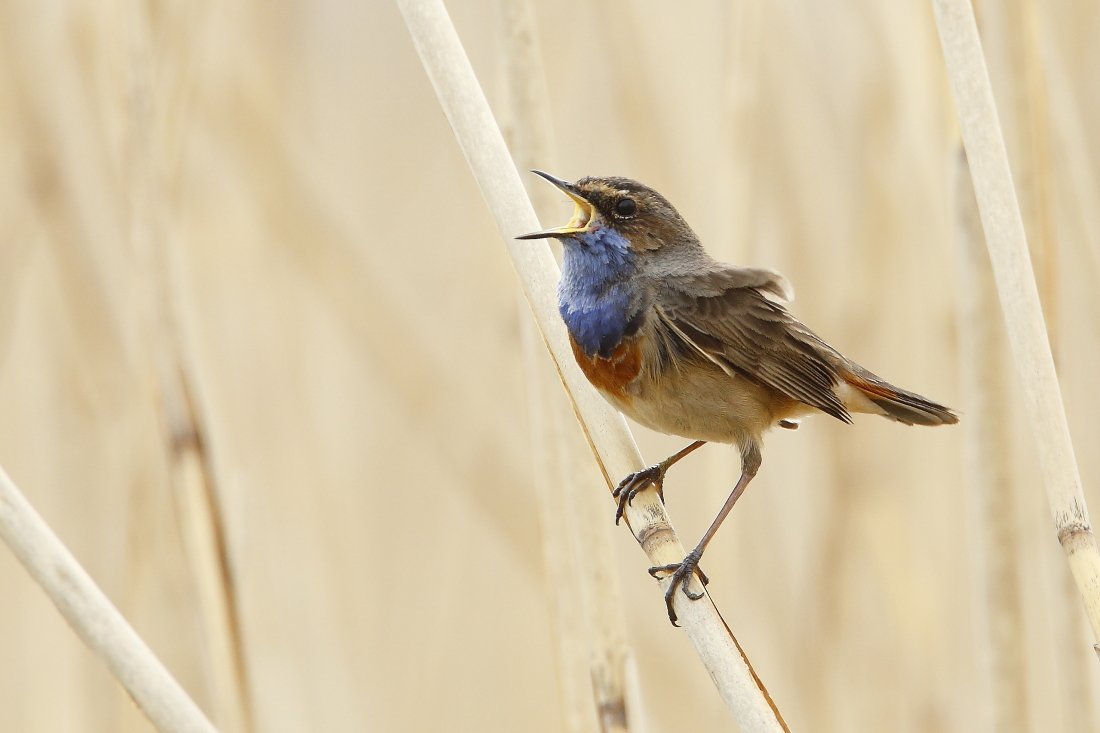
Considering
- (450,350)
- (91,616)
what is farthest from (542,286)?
(450,350)

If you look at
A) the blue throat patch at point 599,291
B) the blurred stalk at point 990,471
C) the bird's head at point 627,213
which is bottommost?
the blurred stalk at point 990,471

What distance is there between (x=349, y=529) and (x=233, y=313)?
2.26ft

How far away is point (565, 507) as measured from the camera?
173 cm

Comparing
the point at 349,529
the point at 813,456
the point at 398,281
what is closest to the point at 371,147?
the point at 398,281

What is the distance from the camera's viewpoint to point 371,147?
2998 millimetres

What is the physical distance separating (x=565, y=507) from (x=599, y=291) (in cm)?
39

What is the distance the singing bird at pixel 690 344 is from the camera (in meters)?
1.69

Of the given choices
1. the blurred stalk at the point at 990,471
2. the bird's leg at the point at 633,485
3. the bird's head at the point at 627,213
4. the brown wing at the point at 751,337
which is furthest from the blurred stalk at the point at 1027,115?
the bird's leg at the point at 633,485

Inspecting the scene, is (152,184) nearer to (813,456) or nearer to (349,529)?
(349,529)

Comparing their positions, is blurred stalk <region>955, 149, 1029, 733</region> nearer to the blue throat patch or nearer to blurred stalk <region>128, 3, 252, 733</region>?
the blue throat patch

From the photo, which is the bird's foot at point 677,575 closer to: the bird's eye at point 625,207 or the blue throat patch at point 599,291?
the blue throat patch at point 599,291

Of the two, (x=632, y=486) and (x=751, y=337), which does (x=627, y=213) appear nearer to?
(x=751, y=337)

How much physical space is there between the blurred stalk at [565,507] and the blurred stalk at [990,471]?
2.22 ft

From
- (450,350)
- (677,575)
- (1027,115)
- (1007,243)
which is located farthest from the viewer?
(450,350)
